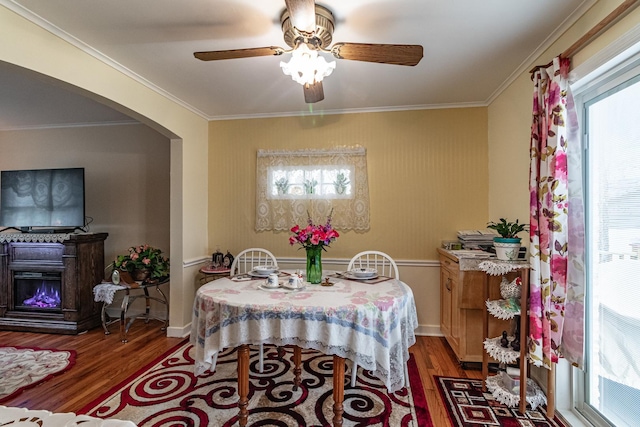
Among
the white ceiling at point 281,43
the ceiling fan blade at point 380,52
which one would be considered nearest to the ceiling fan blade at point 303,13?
the ceiling fan blade at point 380,52

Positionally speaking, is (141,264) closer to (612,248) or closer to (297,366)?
(297,366)

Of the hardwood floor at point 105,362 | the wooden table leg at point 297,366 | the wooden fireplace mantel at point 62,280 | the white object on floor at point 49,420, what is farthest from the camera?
the wooden fireplace mantel at point 62,280

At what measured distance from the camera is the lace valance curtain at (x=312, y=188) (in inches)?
137

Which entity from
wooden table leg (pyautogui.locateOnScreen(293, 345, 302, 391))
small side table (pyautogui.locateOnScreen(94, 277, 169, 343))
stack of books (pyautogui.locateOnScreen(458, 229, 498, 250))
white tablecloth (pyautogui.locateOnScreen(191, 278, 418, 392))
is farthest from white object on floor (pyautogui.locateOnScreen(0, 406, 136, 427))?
stack of books (pyautogui.locateOnScreen(458, 229, 498, 250))

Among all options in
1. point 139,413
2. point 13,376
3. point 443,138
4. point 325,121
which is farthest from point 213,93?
point 13,376

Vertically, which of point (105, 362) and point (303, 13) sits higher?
point (303, 13)

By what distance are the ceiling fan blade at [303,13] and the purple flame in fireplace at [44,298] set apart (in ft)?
13.1

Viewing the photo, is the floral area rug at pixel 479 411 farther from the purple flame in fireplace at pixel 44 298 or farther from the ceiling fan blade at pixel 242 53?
the purple flame in fireplace at pixel 44 298

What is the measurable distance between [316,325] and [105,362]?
2.26m

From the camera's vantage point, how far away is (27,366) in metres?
2.67

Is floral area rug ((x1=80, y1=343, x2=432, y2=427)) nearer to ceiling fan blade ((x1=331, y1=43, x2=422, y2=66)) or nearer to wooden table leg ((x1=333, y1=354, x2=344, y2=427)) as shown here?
wooden table leg ((x1=333, y1=354, x2=344, y2=427))

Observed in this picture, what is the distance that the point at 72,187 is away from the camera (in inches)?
145

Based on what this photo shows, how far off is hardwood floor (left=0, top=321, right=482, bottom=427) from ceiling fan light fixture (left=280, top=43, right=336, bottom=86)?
2199 millimetres

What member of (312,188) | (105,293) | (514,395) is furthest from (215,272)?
(514,395)
